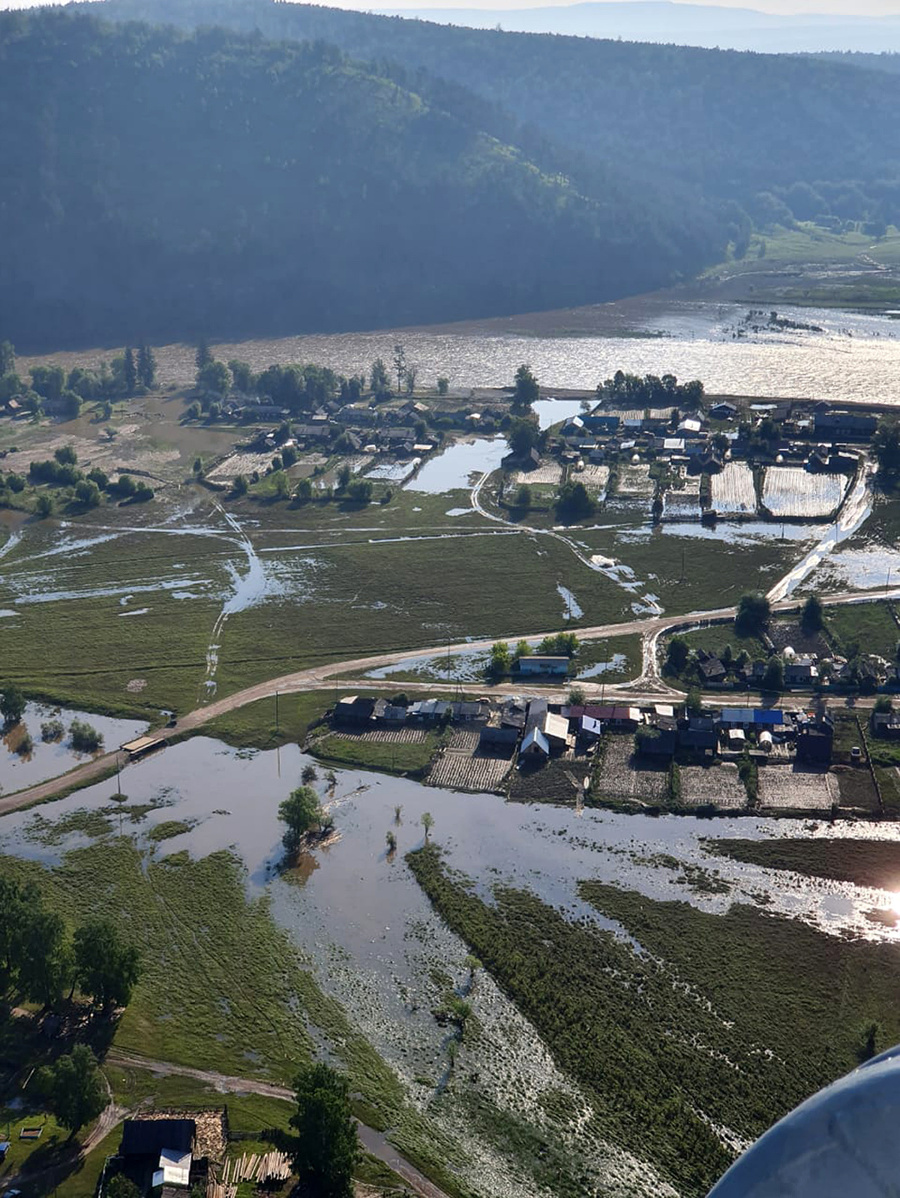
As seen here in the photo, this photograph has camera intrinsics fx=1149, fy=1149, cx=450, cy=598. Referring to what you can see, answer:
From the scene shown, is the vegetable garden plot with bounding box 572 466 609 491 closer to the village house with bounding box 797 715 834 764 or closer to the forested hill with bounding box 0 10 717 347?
the village house with bounding box 797 715 834 764

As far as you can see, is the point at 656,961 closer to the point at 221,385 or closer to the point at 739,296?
the point at 221,385

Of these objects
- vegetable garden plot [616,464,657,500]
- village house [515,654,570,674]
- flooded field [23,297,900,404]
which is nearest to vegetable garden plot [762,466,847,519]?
vegetable garden plot [616,464,657,500]

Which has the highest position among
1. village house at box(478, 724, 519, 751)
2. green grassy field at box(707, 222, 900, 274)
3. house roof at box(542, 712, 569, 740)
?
green grassy field at box(707, 222, 900, 274)

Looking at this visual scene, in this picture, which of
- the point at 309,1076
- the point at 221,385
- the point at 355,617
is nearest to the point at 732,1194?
the point at 309,1076

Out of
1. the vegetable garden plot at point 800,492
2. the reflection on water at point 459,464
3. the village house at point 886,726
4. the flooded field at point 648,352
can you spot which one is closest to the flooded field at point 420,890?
the village house at point 886,726

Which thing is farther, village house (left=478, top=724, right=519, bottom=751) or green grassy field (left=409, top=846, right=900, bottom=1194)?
village house (left=478, top=724, right=519, bottom=751)

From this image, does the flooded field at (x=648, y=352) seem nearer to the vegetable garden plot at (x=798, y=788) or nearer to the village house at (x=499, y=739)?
the vegetable garden plot at (x=798, y=788)
